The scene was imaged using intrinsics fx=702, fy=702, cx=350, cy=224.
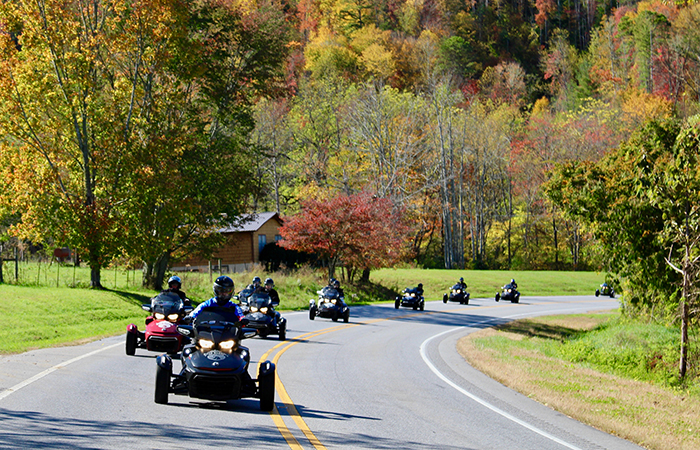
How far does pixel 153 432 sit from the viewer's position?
26.0ft

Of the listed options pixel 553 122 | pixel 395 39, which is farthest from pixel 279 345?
pixel 395 39

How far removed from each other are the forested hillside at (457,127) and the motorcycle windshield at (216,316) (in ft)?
149

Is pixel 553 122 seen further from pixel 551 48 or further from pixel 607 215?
pixel 607 215

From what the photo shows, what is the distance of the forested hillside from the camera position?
65.5 meters

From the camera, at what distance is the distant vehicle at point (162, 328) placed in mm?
14781

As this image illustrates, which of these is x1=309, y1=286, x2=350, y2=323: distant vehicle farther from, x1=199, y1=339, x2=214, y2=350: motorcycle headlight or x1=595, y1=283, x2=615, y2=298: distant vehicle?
x1=595, y1=283, x2=615, y2=298: distant vehicle

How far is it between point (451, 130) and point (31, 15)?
48.3 m

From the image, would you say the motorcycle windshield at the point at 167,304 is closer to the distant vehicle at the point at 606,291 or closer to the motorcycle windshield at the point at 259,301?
the motorcycle windshield at the point at 259,301

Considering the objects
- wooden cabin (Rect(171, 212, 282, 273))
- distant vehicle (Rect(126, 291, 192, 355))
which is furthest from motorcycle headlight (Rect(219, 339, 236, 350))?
wooden cabin (Rect(171, 212, 282, 273))

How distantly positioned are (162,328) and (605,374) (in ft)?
34.1

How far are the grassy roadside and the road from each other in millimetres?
468

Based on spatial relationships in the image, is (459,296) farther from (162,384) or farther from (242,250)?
(162,384)

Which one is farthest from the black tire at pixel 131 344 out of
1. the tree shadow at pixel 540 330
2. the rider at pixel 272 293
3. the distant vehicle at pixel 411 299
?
the distant vehicle at pixel 411 299

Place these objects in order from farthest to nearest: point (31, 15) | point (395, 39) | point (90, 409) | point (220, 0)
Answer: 1. point (395, 39)
2. point (220, 0)
3. point (31, 15)
4. point (90, 409)
